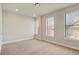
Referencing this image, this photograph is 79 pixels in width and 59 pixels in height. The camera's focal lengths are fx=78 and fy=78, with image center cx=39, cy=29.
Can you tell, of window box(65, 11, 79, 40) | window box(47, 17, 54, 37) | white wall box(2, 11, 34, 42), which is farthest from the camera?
window box(47, 17, 54, 37)

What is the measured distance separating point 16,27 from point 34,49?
757 millimetres

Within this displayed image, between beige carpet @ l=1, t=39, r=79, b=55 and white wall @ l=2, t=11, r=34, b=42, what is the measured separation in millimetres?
171

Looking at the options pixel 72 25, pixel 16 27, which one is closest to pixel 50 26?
pixel 72 25

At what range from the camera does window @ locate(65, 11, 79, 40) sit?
207 cm

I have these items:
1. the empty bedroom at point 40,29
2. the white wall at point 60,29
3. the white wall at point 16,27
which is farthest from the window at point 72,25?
the white wall at point 16,27

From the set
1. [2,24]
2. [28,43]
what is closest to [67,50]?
[28,43]

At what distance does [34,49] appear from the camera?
198 centimetres

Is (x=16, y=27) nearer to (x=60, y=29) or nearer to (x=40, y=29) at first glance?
(x=40, y=29)

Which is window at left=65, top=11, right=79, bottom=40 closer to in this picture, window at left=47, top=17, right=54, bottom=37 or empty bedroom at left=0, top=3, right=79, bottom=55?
empty bedroom at left=0, top=3, right=79, bottom=55

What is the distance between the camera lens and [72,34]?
A: 2.15m

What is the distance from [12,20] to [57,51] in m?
1.40

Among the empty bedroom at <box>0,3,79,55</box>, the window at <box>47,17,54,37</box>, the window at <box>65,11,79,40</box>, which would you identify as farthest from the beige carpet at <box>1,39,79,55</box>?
the window at <box>65,11,79,40</box>

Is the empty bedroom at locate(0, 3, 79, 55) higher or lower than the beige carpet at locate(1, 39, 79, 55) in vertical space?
higher

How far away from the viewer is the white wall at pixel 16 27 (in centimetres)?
196
